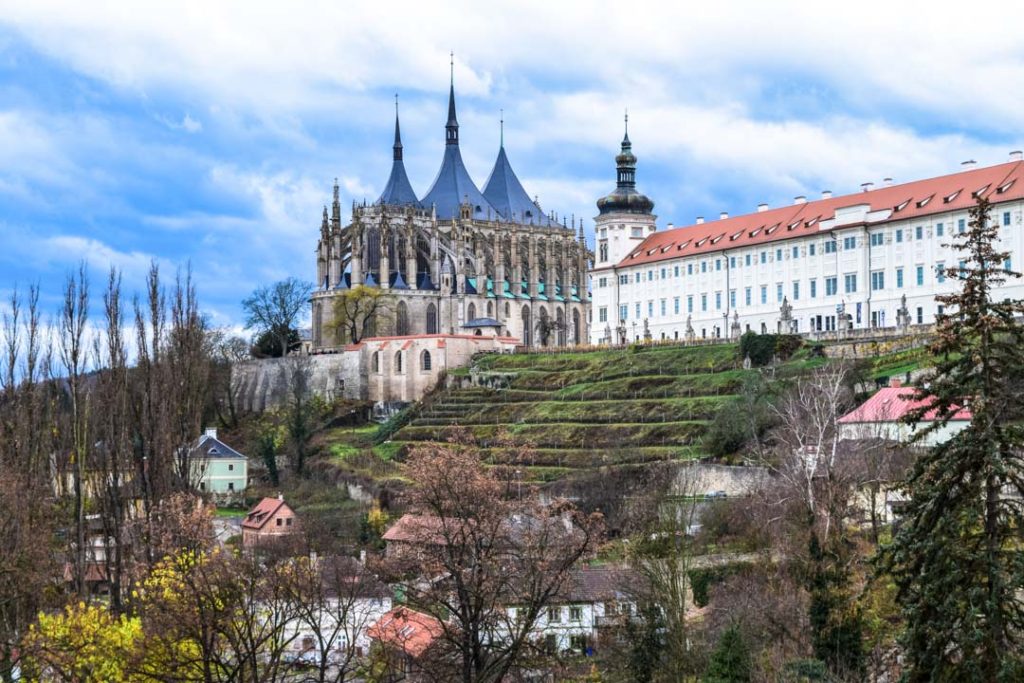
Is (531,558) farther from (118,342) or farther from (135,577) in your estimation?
(118,342)

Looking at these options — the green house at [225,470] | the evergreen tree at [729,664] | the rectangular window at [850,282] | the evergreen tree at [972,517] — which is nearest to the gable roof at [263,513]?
the green house at [225,470]

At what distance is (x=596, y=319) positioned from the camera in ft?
287

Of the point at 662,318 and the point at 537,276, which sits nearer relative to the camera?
the point at 662,318

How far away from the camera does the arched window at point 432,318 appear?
10494 centimetres

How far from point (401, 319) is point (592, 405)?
3697 cm

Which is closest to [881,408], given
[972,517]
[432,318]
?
[972,517]

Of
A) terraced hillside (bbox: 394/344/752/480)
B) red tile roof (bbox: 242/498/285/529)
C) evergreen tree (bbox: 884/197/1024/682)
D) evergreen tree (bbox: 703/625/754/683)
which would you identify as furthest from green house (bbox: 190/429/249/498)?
evergreen tree (bbox: 884/197/1024/682)

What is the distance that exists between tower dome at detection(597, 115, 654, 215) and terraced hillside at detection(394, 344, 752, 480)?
36.8 ft

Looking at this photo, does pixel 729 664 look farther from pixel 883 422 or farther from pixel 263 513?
pixel 263 513

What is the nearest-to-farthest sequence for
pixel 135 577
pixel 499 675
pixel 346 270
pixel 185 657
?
1. pixel 499 675
2. pixel 185 657
3. pixel 135 577
4. pixel 346 270

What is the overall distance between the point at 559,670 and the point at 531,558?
6.46 metres

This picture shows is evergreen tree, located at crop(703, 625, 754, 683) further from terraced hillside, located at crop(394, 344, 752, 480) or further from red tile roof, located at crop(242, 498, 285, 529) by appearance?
red tile roof, located at crop(242, 498, 285, 529)

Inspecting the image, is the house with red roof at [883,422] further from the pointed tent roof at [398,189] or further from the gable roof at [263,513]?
the pointed tent roof at [398,189]

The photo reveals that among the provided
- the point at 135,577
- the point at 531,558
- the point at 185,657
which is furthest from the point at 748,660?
the point at 135,577
